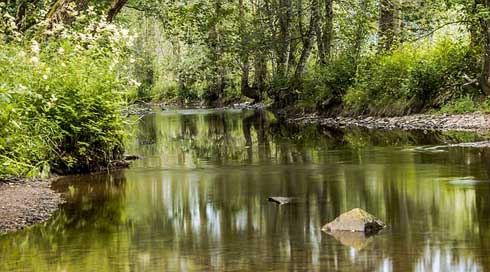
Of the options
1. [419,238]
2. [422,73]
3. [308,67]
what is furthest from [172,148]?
[308,67]

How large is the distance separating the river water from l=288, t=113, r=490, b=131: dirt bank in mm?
5410

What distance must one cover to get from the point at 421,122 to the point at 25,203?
16032 mm

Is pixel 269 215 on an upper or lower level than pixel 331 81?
lower

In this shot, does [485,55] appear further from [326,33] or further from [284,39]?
[284,39]

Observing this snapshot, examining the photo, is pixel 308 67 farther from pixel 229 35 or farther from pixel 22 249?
pixel 22 249

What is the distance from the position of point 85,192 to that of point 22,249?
3.98m

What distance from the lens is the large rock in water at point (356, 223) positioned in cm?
723

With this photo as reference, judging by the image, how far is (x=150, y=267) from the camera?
6.12 metres

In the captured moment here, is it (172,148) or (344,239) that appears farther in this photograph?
(172,148)

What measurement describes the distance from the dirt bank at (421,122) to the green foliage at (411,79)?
0.71m

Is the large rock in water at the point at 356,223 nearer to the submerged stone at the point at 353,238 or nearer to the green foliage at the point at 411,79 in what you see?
the submerged stone at the point at 353,238

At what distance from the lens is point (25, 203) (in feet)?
30.8

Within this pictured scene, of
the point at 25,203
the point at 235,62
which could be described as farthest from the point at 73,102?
the point at 235,62

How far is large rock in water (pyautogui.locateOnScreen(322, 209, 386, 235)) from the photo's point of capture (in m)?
7.23
